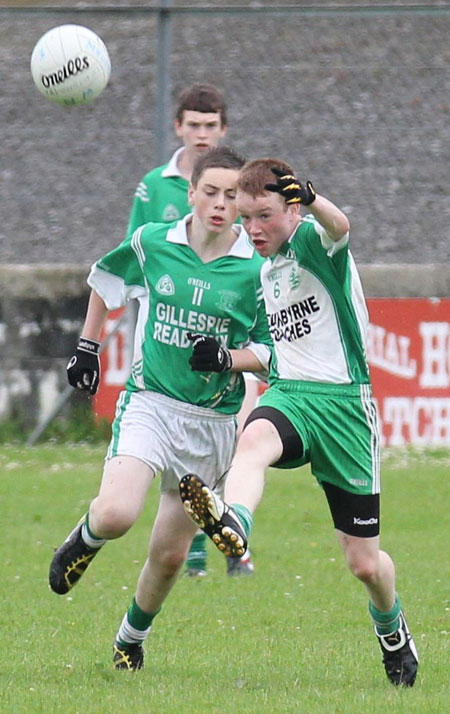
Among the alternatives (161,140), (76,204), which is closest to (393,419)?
(161,140)

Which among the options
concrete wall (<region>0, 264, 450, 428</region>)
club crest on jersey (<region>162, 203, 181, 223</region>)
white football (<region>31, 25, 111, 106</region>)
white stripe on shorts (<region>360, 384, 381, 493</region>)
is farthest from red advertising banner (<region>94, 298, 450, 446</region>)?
white stripe on shorts (<region>360, 384, 381, 493</region>)

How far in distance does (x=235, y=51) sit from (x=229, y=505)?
9.89 metres

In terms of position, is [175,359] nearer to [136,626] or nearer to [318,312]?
[318,312]

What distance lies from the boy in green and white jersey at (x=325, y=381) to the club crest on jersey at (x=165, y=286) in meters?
0.47

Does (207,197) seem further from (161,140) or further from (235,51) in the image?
(235,51)

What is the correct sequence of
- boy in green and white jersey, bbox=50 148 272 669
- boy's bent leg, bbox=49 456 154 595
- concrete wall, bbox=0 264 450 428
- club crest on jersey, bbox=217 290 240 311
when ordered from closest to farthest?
boy's bent leg, bbox=49 456 154 595
boy in green and white jersey, bbox=50 148 272 669
club crest on jersey, bbox=217 290 240 311
concrete wall, bbox=0 264 450 428

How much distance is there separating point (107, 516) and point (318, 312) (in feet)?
3.55

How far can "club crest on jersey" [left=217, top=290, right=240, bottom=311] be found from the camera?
581 cm

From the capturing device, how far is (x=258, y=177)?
5258mm

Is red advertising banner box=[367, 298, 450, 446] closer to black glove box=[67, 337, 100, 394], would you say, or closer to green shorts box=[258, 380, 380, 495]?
black glove box=[67, 337, 100, 394]

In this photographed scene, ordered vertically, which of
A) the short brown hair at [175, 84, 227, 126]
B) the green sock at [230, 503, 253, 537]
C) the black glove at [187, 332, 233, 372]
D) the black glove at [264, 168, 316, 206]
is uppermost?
the black glove at [264, 168, 316, 206]

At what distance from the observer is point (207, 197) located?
19.1 feet

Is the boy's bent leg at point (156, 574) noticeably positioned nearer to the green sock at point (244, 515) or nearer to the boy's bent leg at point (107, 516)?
the boy's bent leg at point (107, 516)

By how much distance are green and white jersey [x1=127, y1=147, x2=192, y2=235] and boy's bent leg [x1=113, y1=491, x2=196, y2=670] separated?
2912 millimetres
